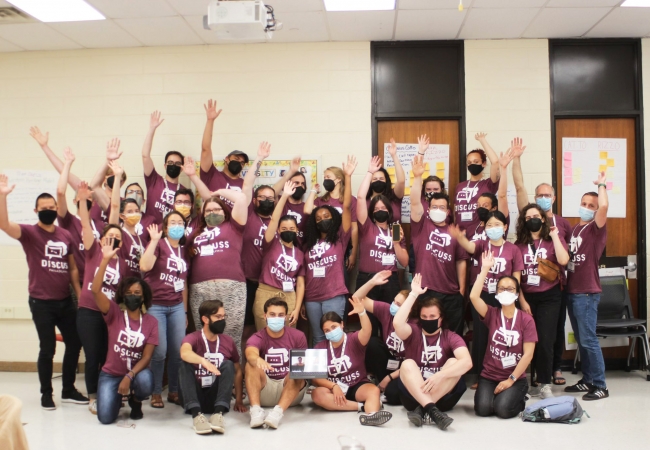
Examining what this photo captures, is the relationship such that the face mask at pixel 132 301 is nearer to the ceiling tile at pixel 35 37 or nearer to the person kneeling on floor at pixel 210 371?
the person kneeling on floor at pixel 210 371

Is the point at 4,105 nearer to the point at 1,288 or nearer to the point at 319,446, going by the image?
the point at 1,288

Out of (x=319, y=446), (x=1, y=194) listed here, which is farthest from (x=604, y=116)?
(x=1, y=194)

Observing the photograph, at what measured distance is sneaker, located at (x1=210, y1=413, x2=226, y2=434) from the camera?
3.91m

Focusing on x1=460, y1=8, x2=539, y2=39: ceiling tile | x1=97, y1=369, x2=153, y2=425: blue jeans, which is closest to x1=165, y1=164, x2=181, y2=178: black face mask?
x1=97, y1=369, x2=153, y2=425: blue jeans

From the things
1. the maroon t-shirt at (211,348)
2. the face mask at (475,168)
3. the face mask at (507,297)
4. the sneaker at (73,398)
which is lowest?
the sneaker at (73,398)

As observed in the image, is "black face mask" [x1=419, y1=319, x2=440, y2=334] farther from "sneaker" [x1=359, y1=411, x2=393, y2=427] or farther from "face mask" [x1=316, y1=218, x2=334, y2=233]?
"face mask" [x1=316, y1=218, x2=334, y2=233]

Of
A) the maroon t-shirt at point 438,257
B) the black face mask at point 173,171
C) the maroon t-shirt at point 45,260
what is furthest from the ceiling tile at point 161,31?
the maroon t-shirt at point 438,257

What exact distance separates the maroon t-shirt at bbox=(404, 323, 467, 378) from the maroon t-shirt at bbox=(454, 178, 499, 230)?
4.36 ft

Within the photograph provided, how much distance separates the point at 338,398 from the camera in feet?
14.3

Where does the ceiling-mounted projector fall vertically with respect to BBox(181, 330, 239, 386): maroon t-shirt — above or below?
above

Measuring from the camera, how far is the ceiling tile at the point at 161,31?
528cm

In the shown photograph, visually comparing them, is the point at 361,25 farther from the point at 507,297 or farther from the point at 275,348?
the point at 275,348

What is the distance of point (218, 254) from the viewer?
4.76 metres

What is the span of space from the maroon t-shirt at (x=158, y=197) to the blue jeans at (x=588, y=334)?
3.61 meters
